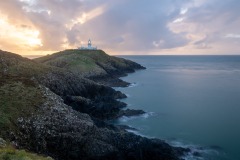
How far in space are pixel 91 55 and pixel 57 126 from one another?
380 ft

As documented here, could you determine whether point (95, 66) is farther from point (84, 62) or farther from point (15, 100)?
point (15, 100)

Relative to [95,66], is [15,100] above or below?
below

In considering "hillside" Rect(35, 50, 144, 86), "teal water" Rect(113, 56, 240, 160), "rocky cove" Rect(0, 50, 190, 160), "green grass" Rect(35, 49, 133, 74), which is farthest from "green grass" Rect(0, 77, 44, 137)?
"green grass" Rect(35, 49, 133, 74)

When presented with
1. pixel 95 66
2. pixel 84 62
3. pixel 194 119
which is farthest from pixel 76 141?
pixel 84 62

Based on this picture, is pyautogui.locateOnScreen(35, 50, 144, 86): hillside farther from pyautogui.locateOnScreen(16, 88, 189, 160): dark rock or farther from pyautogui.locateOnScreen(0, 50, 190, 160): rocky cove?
pyautogui.locateOnScreen(16, 88, 189, 160): dark rock

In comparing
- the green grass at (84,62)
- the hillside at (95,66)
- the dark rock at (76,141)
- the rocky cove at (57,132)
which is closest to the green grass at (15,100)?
the rocky cove at (57,132)

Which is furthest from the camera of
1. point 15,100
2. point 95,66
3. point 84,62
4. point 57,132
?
point 84,62

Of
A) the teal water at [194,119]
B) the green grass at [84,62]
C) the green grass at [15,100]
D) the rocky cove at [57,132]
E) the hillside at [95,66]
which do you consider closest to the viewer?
the rocky cove at [57,132]

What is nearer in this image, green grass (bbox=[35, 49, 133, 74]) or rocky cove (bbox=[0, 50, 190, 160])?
rocky cove (bbox=[0, 50, 190, 160])

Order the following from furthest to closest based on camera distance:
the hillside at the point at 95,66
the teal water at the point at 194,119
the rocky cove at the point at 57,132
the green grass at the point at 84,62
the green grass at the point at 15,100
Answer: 1. the green grass at the point at 84,62
2. the hillside at the point at 95,66
3. the teal water at the point at 194,119
4. the green grass at the point at 15,100
5. the rocky cove at the point at 57,132

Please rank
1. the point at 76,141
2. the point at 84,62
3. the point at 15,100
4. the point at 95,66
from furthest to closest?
the point at 84,62 → the point at 95,66 → the point at 15,100 → the point at 76,141

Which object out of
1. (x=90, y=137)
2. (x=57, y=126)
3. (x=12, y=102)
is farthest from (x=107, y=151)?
(x=12, y=102)

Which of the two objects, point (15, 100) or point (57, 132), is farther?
point (15, 100)

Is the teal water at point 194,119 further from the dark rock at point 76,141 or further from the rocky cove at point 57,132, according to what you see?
the dark rock at point 76,141
